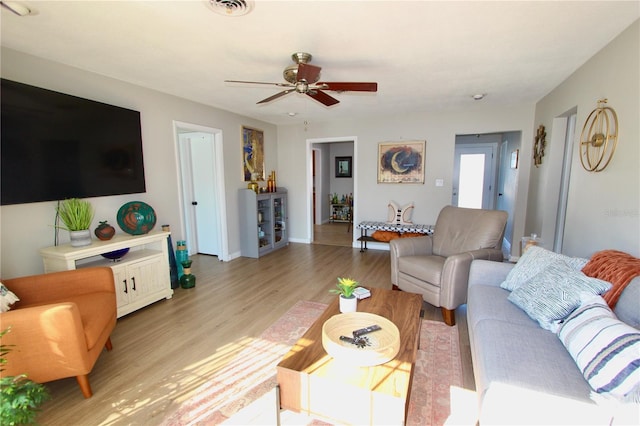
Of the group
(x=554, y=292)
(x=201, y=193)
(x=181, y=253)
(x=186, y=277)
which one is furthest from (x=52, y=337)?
(x=201, y=193)

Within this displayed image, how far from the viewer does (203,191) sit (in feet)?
15.0

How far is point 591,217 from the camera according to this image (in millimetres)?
2258

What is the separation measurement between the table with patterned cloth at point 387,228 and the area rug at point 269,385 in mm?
2201

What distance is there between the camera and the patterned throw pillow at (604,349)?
40.1 inches

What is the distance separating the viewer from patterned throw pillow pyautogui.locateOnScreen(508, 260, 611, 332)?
1.50 m

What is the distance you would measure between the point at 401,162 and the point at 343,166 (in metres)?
3.06

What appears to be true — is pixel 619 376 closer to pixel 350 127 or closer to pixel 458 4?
pixel 458 4

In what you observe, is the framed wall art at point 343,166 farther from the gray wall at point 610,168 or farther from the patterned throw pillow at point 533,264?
the patterned throw pillow at point 533,264

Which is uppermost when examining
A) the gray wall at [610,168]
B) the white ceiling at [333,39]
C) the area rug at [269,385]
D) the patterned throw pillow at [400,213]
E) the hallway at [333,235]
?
the white ceiling at [333,39]

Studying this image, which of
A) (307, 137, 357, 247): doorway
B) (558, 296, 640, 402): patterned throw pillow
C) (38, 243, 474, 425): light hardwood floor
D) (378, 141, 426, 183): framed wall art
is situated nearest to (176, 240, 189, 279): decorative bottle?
(38, 243, 474, 425): light hardwood floor

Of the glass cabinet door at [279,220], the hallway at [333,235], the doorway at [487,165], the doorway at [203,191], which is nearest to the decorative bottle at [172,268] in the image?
the doorway at [203,191]

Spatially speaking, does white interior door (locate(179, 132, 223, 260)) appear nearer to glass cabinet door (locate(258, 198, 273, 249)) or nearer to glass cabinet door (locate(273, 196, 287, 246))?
glass cabinet door (locate(258, 198, 273, 249))

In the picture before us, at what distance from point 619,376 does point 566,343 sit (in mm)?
330

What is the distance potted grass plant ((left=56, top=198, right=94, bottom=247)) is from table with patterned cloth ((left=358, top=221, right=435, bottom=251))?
12.0 ft
